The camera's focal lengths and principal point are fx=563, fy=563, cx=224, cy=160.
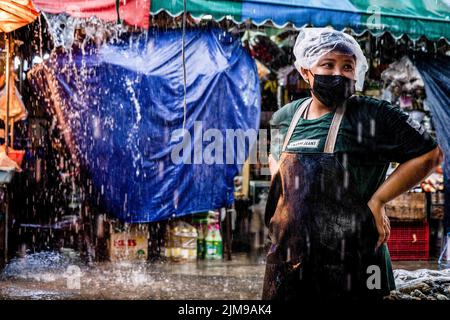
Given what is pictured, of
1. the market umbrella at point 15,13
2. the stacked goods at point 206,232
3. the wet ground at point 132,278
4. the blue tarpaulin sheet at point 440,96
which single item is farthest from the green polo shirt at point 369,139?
the stacked goods at point 206,232

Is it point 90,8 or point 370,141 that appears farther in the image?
point 90,8

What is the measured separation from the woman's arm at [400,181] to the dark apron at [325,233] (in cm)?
4

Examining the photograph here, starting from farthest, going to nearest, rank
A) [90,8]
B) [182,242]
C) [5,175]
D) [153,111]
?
[182,242] → [153,111] → [5,175] → [90,8]

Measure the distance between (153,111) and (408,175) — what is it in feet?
16.4

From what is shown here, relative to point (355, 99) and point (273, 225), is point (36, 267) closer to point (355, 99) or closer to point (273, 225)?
point (273, 225)

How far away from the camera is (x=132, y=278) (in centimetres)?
684

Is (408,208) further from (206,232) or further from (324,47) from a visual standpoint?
(324,47)

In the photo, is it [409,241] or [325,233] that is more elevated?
[325,233]

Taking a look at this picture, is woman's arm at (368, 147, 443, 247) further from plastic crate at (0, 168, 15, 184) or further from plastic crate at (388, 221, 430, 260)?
plastic crate at (388, 221, 430, 260)

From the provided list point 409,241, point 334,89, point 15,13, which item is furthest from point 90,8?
point 409,241

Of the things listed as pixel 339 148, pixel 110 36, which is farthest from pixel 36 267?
pixel 339 148

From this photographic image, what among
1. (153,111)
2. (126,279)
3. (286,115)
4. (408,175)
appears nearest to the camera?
(408,175)

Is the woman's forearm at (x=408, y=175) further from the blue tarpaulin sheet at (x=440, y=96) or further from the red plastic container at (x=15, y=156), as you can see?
the red plastic container at (x=15, y=156)

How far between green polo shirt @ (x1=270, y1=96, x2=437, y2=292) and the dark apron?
4 cm
